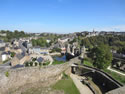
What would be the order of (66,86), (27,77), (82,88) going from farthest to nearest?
(66,86) → (82,88) → (27,77)

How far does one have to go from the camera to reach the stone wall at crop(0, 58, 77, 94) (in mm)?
8383

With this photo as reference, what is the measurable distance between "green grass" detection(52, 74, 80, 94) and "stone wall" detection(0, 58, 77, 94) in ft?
2.52

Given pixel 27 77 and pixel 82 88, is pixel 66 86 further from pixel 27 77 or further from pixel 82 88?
pixel 27 77

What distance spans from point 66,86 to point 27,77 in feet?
14.2

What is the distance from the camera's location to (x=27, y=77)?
9.70 metres

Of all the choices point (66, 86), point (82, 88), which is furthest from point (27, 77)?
point (82, 88)

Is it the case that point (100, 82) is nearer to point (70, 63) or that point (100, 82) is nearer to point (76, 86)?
point (76, 86)

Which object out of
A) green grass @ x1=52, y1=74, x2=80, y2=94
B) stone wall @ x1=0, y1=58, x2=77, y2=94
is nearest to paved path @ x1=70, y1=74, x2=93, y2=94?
green grass @ x1=52, y1=74, x2=80, y2=94

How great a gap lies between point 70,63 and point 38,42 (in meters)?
36.7

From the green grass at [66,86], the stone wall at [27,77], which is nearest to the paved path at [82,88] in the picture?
the green grass at [66,86]

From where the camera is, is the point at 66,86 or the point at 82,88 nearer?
the point at 82,88

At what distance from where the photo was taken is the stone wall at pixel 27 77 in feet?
27.5

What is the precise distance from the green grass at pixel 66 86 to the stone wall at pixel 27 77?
767 mm

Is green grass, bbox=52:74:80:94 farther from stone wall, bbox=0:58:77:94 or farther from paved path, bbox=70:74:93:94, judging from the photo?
stone wall, bbox=0:58:77:94
